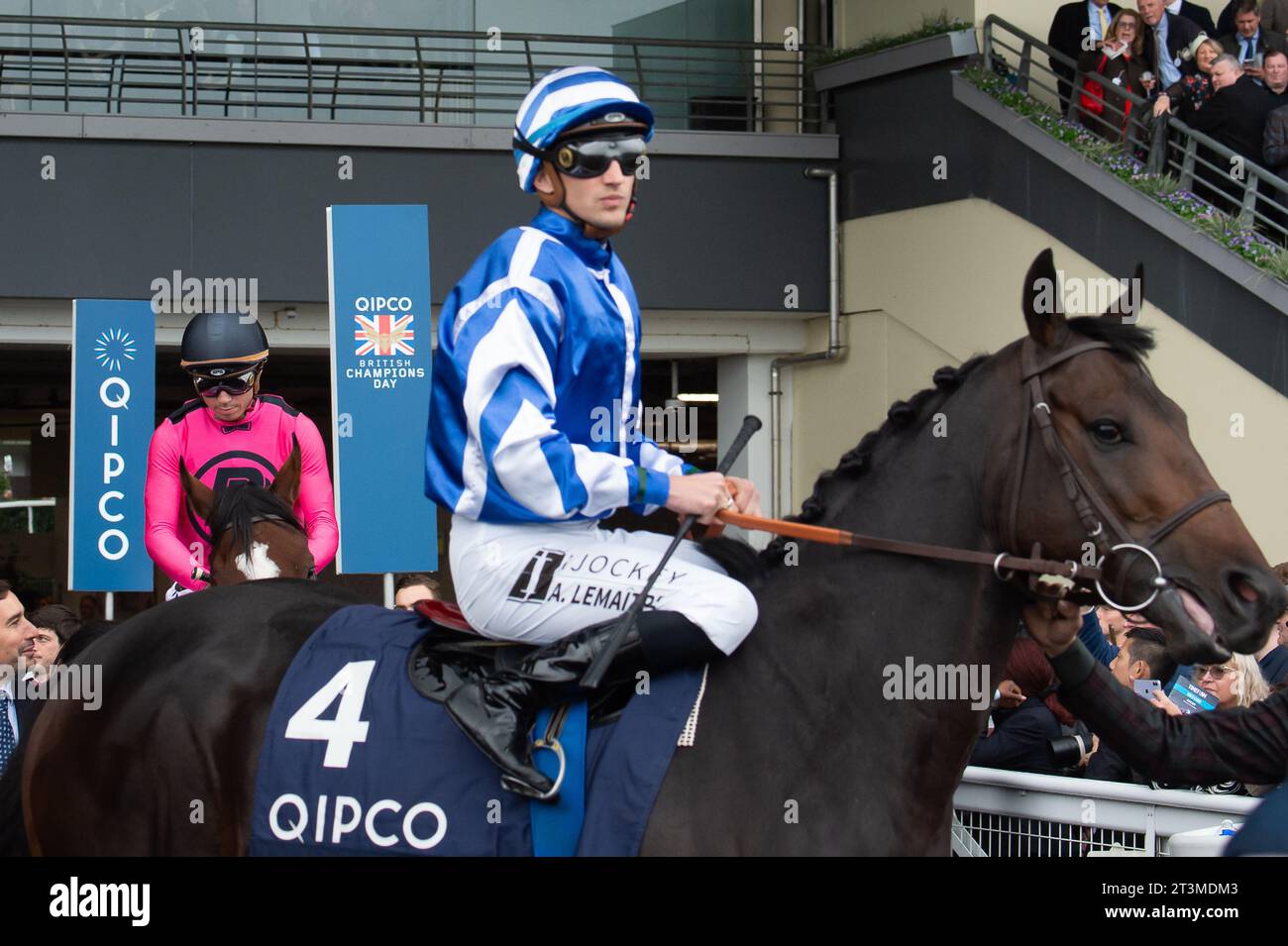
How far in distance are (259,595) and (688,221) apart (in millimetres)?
8926

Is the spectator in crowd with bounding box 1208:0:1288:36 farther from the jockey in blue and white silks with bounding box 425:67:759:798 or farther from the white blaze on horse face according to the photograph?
the jockey in blue and white silks with bounding box 425:67:759:798

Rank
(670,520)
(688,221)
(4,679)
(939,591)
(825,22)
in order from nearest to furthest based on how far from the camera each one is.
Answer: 1. (939,591)
2. (4,679)
3. (688,221)
4. (825,22)
5. (670,520)

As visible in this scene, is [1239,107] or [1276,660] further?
[1239,107]

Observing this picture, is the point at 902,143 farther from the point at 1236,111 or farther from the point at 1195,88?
the point at 1236,111

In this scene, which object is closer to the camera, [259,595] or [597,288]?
[597,288]

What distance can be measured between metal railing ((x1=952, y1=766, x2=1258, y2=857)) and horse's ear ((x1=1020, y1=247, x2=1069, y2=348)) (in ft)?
4.48

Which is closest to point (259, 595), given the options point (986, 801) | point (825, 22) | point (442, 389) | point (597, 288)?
point (442, 389)

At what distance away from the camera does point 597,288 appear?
9.91 feet

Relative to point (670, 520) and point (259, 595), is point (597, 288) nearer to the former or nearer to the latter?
point (259, 595)

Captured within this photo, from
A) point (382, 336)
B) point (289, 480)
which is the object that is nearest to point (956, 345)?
point (382, 336)

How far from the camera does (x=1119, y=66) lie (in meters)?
10.7

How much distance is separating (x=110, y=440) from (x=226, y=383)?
5053mm

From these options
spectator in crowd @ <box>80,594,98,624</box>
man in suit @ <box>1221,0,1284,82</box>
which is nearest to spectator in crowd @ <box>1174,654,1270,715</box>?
man in suit @ <box>1221,0,1284,82</box>

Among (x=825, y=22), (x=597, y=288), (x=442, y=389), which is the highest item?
(x=825, y=22)
